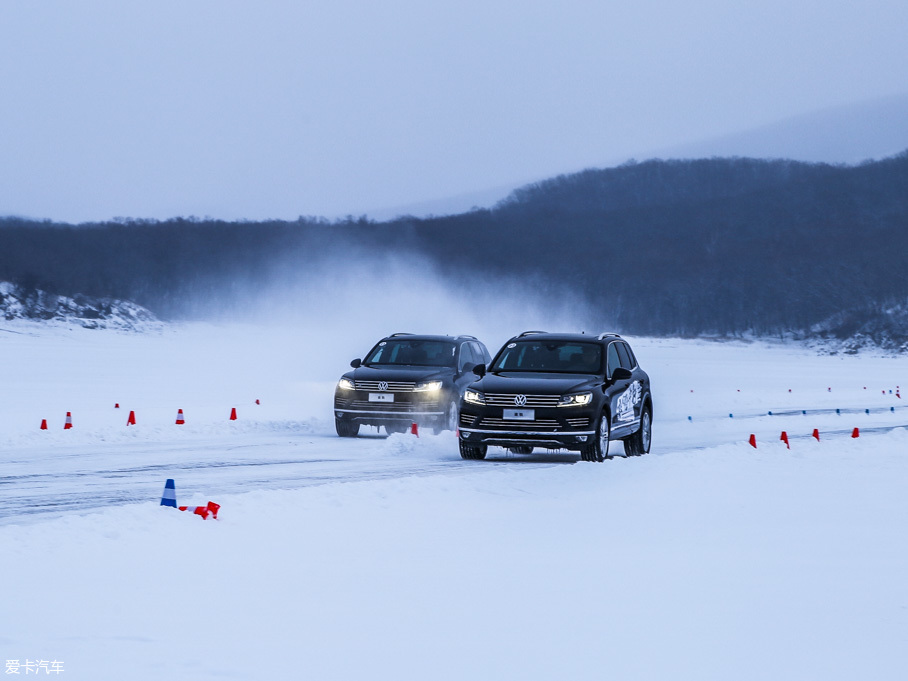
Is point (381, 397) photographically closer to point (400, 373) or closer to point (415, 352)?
point (400, 373)

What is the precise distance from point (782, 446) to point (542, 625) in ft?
42.5

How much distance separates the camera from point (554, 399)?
648 inches

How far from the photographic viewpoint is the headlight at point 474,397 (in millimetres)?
16781

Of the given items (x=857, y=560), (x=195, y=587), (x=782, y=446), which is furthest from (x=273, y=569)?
(x=782, y=446)

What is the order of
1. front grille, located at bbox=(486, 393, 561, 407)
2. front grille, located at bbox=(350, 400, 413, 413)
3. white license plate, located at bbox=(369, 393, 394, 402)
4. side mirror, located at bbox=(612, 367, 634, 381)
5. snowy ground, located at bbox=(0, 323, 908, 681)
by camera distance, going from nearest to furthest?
snowy ground, located at bbox=(0, 323, 908, 681) < front grille, located at bbox=(486, 393, 561, 407) < side mirror, located at bbox=(612, 367, 634, 381) < front grille, located at bbox=(350, 400, 413, 413) < white license plate, located at bbox=(369, 393, 394, 402)

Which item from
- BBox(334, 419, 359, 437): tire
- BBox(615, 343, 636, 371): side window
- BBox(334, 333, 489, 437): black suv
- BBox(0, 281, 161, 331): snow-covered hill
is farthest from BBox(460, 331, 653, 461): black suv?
BBox(0, 281, 161, 331): snow-covered hill

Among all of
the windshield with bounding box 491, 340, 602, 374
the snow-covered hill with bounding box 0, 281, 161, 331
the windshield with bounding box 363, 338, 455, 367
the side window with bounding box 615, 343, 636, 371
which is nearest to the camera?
the windshield with bounding box 491, 340, 602, 374

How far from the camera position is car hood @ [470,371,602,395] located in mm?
16531

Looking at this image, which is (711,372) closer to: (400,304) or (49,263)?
(400,304)

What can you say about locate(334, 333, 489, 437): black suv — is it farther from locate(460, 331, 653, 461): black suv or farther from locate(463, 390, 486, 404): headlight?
locate(463, 390, 486, 404): headlight

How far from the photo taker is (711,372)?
6712 centimetres

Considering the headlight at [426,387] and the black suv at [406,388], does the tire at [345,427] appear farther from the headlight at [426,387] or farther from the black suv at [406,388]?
the headlight at [426,387]

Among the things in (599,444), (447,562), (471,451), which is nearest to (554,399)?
(599,444)

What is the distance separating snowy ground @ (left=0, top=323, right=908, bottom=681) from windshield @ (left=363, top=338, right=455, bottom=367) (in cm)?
252
